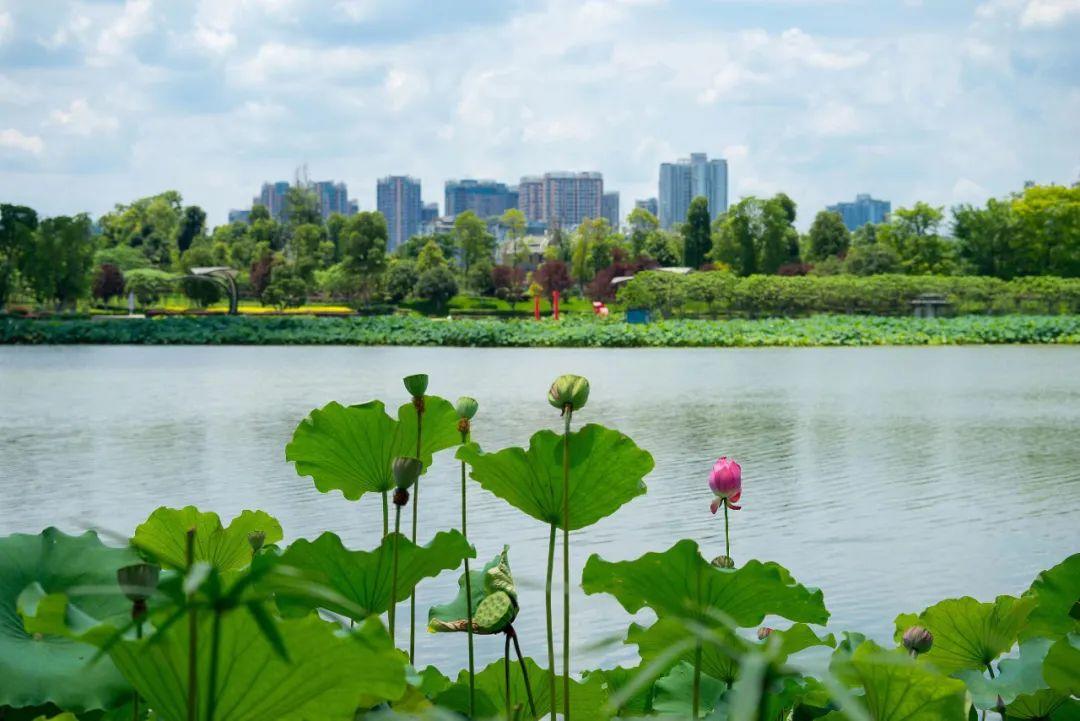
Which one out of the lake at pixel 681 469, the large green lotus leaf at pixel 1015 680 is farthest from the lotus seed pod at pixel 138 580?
the large green lotus leaf at pixel 1015 680

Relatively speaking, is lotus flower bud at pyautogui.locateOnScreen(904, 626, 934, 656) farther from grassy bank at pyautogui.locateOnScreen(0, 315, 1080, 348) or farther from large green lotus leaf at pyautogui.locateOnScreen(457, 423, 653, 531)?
grassy bank at pyautogui.locateOnScreen(0, 315, 1080, 348)

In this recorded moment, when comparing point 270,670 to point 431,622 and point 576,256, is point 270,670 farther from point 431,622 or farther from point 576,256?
point 576,256

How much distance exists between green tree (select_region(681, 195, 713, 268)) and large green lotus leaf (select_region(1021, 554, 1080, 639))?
4243cm

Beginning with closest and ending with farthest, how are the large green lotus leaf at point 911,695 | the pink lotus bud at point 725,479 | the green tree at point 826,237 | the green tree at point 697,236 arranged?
the large green lotus leaf at point 911,695, the pink lotus bud at point 725,479, the green tree at point 697,236, the green tree at point 826,237

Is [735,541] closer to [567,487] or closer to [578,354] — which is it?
[567,487]

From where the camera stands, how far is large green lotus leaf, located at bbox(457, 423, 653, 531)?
2.95 feet

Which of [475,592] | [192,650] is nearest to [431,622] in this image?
[475,592]

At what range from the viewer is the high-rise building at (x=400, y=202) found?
560 feet

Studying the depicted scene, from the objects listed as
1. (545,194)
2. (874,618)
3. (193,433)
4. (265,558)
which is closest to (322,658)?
(265,558)

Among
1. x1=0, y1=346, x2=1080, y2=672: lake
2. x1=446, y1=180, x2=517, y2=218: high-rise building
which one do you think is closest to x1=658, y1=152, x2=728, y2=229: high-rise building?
x1=446, y1=180, x2=517, y2=218: high-rise building

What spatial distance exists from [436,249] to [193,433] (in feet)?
125

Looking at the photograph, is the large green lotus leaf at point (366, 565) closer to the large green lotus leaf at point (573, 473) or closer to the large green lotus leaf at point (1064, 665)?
the large green lotus leaf at point (573, 473)

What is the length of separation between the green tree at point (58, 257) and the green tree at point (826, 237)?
89.3 feet

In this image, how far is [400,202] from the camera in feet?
564
